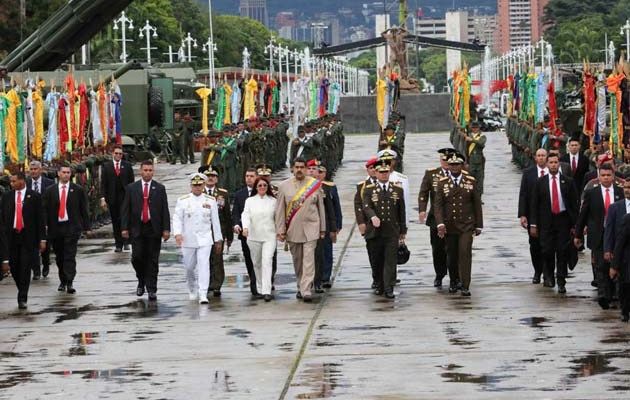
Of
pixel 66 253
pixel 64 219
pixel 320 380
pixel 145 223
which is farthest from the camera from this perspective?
pixel 64 219

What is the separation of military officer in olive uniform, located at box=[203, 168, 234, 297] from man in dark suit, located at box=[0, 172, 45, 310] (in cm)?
196

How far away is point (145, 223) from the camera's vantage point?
69.9 ft

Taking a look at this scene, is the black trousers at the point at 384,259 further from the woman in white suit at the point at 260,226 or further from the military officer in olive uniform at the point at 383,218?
the woman in white suit at the point at 260,226

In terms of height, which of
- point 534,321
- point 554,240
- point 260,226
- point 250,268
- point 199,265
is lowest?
point 534,321

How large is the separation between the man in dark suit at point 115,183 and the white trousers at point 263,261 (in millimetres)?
6407

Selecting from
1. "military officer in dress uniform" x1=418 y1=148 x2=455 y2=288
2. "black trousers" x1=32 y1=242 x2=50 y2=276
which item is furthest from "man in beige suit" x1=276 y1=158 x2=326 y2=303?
"black trousers" x1=32 y1=242 x2=50 y2=276

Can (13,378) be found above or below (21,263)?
below

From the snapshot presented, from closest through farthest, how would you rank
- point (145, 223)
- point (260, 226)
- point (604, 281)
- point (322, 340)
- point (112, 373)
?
point (112, 373), point (322, 340), point (604, 281), point (260, 226), point (145, 223)

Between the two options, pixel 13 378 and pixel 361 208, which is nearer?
pixel 13 378

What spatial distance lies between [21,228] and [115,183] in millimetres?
6456

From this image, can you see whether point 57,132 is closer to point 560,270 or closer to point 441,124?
point 560,270

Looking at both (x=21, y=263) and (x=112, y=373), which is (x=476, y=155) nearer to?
(x=21, y=263)

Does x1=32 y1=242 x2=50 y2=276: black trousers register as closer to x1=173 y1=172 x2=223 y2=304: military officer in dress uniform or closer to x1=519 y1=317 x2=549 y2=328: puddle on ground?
x1=173 y1=172 x2=223 y2=304: military officer in dress uniform

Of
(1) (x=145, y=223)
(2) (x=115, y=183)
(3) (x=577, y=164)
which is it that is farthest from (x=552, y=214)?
(2) (x=115, y=183)
